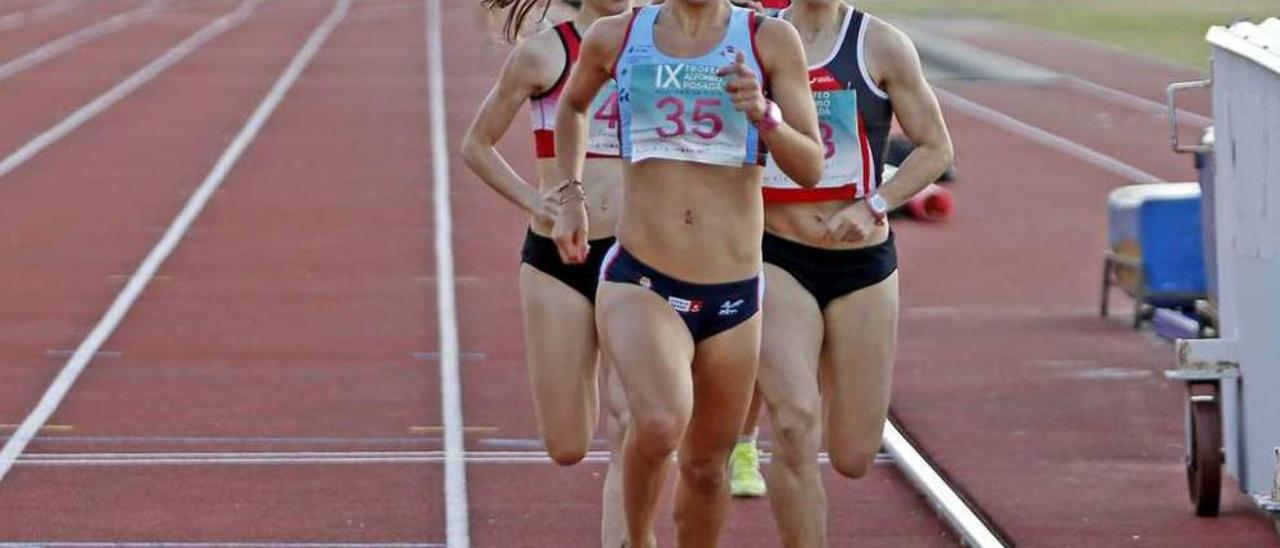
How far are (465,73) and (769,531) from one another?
2292 cm

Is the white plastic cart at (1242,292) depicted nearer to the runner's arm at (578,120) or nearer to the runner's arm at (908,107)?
the runner's arm at (908,107)

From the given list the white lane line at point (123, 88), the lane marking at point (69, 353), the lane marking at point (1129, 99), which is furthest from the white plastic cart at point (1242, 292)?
the lane marking at point (1129, 99)

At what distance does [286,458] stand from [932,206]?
9.64 m

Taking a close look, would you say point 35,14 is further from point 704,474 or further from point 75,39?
point 704,474

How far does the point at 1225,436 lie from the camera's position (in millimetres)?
9320

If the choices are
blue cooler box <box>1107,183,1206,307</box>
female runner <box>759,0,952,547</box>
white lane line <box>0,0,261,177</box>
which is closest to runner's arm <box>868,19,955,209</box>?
female runner <box>759,0,952,547</box>

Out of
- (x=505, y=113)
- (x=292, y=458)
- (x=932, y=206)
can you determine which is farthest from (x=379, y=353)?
(x=932, y=206)

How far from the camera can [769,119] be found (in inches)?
256

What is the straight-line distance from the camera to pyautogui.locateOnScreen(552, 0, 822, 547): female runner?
6680mm

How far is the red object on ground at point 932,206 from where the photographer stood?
19.6m

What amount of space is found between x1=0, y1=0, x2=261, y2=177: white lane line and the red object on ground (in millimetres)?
7216

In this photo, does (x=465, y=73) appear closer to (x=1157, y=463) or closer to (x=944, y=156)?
(x=1157, y=463)

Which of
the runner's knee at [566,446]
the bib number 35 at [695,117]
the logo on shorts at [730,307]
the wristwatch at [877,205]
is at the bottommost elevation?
the runner's knee at [566,446]

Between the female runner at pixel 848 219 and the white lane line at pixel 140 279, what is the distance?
391cm
